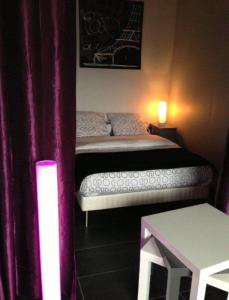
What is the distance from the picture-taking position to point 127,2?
3.67 meters

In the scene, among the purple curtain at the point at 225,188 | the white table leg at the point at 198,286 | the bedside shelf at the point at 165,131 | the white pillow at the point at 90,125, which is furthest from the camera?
the bedside shelf at the point at 165,131

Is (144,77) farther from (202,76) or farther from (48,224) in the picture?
(48,224)

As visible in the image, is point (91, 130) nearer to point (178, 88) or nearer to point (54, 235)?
point (178, 88)

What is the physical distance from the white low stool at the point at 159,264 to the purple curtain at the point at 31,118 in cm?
42

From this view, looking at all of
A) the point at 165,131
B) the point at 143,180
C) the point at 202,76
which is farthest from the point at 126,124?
the point at 143,180

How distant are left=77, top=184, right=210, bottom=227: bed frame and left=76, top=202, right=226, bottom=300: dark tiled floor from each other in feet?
0.65

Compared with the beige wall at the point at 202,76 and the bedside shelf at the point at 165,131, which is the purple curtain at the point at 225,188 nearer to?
the beige wall at the point at 202,76

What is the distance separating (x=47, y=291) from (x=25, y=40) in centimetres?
119

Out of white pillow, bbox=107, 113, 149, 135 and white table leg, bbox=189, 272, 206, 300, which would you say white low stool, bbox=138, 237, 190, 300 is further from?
white pillow, bbox=107, 113, 149, 135

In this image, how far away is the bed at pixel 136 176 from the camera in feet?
→ 7.79

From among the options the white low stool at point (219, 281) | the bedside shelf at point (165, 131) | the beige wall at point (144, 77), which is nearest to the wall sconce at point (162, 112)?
the bedside shelf at point (165, 131)

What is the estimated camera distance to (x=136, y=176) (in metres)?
2.44

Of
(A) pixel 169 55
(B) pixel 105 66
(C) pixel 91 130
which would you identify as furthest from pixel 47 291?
(A) pixel 169 55

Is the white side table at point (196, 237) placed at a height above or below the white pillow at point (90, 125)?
below
